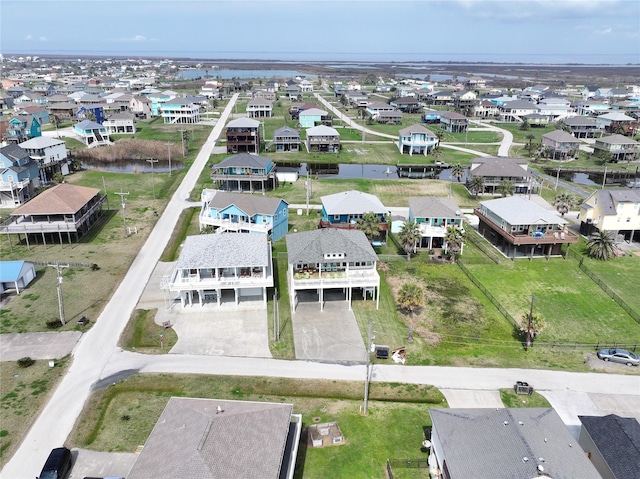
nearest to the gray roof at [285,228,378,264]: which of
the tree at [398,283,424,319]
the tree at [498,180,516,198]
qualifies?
the tree at [398,283,424,319]

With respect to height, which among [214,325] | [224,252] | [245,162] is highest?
[245,162]

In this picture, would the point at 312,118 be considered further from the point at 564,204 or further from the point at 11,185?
the point at 564,204

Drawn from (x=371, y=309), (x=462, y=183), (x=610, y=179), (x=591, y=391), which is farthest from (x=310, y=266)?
(x=610, y=179)

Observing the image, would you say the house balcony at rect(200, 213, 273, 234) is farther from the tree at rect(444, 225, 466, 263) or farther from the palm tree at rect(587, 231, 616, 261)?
the palm tree at rect(587, 231, 616, 261)

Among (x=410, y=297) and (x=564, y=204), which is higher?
(x=564, y=204)

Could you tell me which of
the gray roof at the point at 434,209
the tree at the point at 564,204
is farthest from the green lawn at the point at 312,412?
the tree at the point at 564,204

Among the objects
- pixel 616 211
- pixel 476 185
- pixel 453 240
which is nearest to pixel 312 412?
pixel 453 240
